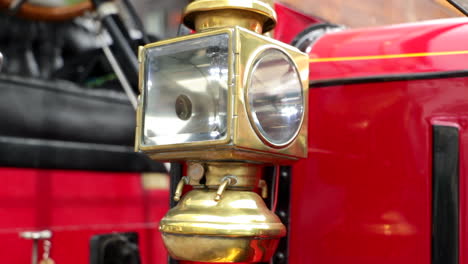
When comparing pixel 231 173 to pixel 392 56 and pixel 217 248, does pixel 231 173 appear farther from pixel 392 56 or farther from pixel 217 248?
pixel 392 56

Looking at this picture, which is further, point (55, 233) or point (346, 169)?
point (55, 233)

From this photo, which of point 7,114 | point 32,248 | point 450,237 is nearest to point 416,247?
point 450,237

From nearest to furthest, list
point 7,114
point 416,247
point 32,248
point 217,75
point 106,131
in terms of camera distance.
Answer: point 217,75 → point 416,247 → point 32,248 → point 7,114 → point 106,131

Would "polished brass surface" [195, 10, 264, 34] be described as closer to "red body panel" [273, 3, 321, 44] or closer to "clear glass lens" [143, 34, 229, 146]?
"clear glass lens" [143, 34, 229, 146]

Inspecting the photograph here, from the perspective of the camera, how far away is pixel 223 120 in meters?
0.96

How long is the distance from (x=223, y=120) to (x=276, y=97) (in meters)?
0.13

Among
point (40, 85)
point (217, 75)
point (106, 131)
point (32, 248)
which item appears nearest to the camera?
point (217, 75)

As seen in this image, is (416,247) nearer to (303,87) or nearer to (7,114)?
(303,87)

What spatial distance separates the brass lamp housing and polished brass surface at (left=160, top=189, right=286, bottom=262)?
0.07m

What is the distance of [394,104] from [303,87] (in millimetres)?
217

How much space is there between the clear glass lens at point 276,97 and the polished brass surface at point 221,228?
0.12m

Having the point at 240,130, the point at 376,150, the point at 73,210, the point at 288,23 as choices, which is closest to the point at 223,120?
the point at 240,130

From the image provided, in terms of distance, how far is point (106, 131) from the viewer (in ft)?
6.82

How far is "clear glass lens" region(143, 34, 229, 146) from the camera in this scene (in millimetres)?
977
